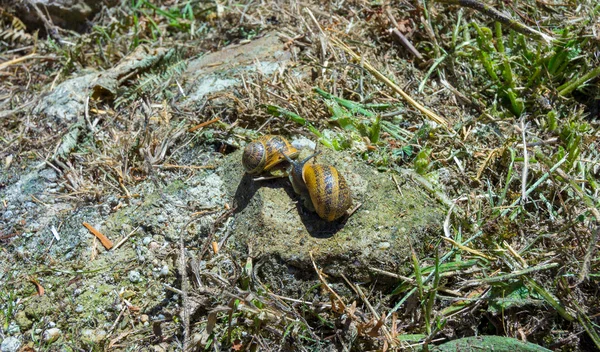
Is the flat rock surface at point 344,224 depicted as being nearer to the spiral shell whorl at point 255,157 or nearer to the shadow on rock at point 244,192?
the shadow on rock at point 244,192

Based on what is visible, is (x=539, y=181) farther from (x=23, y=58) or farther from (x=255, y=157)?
(x=23, y=58)

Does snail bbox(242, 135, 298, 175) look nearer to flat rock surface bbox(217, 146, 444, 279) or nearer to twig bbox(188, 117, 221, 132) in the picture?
flat rock surface bbox(217, 146, 444, 279)

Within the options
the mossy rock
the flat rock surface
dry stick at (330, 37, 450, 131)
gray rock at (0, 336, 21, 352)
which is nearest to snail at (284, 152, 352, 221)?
the flat rock surface

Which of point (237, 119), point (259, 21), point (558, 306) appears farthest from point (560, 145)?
point (259, 21)

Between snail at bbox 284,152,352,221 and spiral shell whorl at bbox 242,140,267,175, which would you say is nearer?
snail at bbox 284,152,352,221

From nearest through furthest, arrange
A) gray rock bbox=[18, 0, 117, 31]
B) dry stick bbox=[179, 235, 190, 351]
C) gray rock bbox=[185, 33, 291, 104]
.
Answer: dry stick bbox=[179, 235, 190, 351]
gray rock bbox=[185, 33, 291, 104]
gray rock bbox=[18, 0, 117, 31]

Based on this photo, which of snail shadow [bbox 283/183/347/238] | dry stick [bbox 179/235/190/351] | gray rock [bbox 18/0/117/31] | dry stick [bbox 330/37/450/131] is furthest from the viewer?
gray rock [bbox 18/0/117/31]

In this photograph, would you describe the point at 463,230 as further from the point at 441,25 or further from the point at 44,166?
the point at 44,166

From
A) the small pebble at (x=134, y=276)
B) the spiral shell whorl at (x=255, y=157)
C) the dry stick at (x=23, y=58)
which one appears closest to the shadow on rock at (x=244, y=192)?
the spiral shell whorl at (x=255, y=157)
